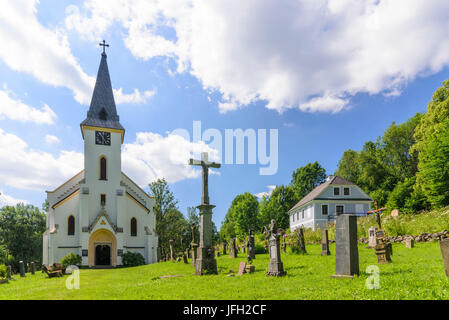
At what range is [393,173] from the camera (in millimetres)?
52031

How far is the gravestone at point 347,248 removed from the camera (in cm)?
910

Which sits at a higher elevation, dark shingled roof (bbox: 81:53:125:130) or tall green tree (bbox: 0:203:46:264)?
dark shingled roof (bbox: 81:53:125:130)

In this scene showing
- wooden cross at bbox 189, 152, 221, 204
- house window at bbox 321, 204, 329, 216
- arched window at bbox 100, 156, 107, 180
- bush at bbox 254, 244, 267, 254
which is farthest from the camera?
house window at bbox 321, 204, 329, 216

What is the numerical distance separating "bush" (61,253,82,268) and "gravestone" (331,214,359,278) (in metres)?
26.9

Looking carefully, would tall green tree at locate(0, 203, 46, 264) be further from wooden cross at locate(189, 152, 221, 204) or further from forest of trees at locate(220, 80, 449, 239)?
wooden cross at locate(189, 152, 221, 204)

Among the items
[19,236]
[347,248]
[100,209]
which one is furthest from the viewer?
[19,236]

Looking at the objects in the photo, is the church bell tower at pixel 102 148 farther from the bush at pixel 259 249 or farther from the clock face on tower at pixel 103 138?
the bush at pixel 259 249

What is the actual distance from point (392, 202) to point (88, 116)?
38439 millimetres

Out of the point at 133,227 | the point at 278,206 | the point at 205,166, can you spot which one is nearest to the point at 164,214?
the point at 133,227

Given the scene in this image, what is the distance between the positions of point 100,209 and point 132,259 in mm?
6148

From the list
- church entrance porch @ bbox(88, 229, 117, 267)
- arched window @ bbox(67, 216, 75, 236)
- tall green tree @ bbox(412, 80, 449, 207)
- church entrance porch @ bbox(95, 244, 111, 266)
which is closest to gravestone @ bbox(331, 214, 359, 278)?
tall green tree @ bbox(412, 80, 449, 207)

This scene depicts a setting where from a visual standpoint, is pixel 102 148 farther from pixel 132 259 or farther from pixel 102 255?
pixel 132 259

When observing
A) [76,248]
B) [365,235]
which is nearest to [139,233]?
[76,248]

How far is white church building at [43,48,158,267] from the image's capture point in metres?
31.1
